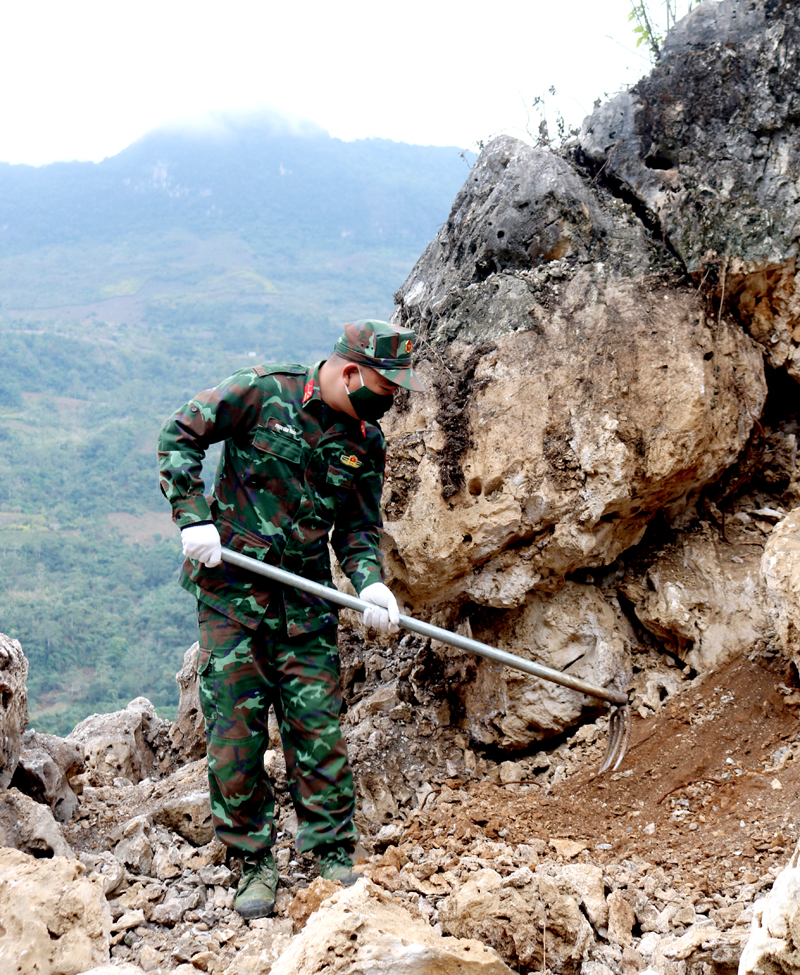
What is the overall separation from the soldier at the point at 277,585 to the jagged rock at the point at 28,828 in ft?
2.33

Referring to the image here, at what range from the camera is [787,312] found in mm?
4074

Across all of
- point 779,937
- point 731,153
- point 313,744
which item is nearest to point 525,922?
point 779,937

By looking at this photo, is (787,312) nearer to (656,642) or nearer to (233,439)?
(656,642)

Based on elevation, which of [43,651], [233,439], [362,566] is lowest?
[43,651]

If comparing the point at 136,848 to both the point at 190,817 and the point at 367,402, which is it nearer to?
the point at 190,817

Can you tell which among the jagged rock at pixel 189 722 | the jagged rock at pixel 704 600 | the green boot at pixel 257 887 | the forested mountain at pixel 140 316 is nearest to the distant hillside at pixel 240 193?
the forested mountain at pixel 140 316

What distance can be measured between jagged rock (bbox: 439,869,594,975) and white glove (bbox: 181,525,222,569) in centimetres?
147

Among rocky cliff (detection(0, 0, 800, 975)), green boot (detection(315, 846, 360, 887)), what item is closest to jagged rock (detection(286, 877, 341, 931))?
rocky cliff (detection(0, 0, 800, 975))

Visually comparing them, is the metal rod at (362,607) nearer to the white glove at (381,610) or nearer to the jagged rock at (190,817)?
the white glove at (381,610)

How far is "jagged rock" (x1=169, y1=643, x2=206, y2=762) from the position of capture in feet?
17.5

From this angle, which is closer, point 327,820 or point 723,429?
point 327,820

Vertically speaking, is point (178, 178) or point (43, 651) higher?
point (178, 178)

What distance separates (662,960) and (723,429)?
8.21 feet

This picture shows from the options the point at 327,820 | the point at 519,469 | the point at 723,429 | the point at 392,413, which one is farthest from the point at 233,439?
the point at 723,429
